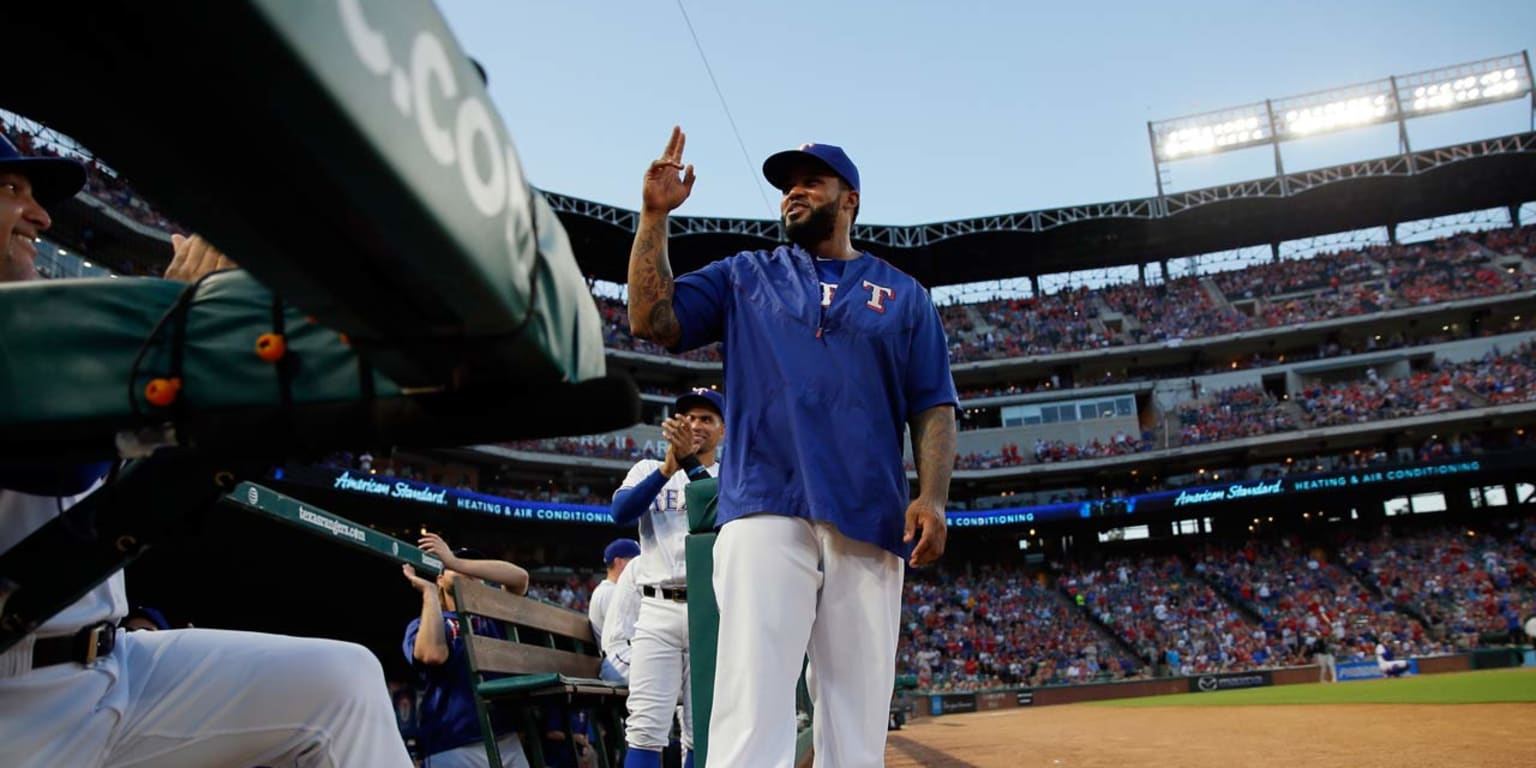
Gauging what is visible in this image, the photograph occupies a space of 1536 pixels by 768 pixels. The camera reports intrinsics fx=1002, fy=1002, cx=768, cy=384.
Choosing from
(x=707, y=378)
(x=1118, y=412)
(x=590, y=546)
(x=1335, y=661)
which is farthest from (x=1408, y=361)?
(x=590, y=546)

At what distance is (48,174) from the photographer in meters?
2.04

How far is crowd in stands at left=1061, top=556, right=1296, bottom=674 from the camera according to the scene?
97.4 feet

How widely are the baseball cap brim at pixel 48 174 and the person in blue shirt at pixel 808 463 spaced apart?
1245 mm

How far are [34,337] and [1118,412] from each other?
43575mm

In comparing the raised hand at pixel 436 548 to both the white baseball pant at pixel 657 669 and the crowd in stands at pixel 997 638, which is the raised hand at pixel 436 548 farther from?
the crowd in stands at pixel 997 638

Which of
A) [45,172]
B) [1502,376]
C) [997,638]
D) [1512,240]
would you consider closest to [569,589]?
[997,638]

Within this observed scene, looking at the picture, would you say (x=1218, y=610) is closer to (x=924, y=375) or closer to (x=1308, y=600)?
(x=1308, y=600)

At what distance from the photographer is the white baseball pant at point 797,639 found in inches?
100.0

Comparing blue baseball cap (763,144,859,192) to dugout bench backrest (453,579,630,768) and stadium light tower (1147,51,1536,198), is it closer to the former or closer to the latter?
dugout bench backrest (453,579,630,768)

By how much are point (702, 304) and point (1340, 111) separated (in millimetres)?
49039

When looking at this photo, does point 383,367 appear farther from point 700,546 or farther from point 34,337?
point 700,546

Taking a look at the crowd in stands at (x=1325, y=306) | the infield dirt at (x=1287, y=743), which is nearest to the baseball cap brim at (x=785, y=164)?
the infield dirt at (x=1287, y=743)

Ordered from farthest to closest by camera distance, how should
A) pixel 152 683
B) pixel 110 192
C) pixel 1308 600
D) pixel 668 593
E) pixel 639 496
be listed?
pixel 1308 600 → pixel 110 192 → pixel 668 593 → pixel 639 496 → pixel 152 683

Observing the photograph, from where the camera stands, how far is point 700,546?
3586 mm
